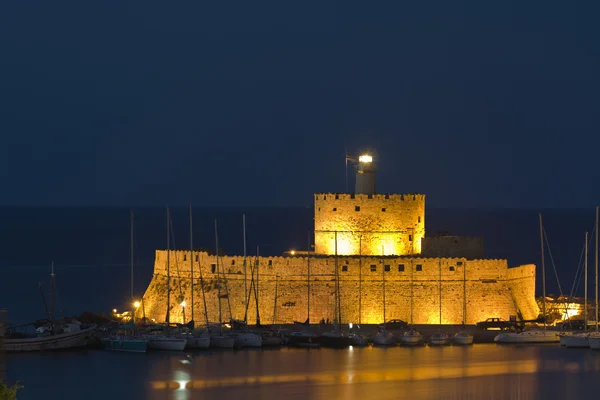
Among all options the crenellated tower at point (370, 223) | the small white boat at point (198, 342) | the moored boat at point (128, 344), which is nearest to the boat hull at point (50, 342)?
the moored boat at point (128, 344)

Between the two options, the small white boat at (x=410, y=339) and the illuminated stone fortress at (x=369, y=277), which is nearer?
the small white boat at (x=410, y=339)

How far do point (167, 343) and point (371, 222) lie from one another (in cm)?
969

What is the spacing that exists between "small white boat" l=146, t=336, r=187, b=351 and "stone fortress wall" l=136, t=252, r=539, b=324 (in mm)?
3607

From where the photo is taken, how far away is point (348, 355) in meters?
49.9

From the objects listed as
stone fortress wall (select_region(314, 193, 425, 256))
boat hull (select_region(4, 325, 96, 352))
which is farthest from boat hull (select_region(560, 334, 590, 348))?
boat hull (select_region(4, 325, 96, 352))

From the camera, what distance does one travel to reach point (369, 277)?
53750 millimetres

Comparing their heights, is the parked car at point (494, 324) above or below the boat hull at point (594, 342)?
above

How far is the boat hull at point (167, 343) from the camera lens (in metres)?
50.9

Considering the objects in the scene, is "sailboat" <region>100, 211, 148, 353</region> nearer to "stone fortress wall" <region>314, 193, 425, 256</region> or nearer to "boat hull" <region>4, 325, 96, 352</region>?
"boat hull" <region>4, 325, 96, 352</region>

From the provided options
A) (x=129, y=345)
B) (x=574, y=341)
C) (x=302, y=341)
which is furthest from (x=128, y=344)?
(x=574, y=341)

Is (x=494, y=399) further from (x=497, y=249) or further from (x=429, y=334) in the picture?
(x=497, y=249)

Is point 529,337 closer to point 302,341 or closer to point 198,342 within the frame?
point 302,341

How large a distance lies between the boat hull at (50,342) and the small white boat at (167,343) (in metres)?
2.68

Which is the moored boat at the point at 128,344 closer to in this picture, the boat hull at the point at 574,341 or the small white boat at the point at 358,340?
the small white boat at the point at 358,340
